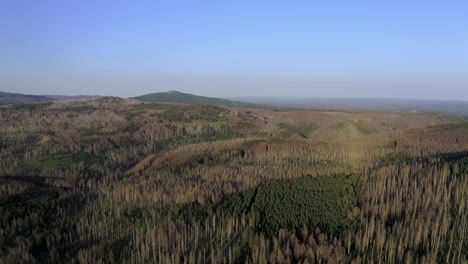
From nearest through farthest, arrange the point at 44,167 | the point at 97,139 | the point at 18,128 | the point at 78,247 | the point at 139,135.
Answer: the point at 78,247 → the point at 44,167 → the point at 97,139 → the point at 139,135 → the point at 18,128

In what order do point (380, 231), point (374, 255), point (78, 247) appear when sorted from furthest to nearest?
point (78, 247)
point (380, 231)
point (374, 255)

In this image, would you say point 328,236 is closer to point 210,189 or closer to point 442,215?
point 442,215

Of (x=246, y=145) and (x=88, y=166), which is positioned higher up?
(x=246, y=145)

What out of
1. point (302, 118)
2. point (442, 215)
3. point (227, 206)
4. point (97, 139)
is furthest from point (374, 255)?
point (302, 118)

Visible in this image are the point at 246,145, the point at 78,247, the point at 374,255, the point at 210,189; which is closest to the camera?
the point at 374,255

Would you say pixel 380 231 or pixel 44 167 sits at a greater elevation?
pixel 380 231

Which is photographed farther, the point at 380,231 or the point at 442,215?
the point at 442,215

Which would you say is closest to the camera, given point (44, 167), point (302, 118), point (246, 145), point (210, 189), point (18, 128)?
point (210, 189)

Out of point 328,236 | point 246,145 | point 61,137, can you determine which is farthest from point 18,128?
point 328,236

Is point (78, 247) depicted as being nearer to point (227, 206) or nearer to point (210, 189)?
point (227, 206)
